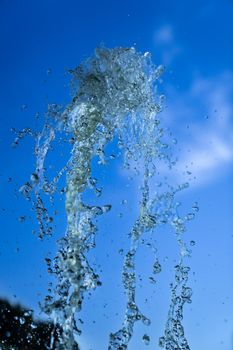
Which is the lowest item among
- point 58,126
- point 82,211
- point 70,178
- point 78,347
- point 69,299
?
point 78,347

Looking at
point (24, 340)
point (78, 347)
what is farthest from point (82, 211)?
point (24, 340)

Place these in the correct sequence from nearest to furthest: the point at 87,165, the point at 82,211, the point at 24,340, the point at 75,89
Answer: the point at 82,211 < the point at 87,165 < the point at 75,89 < the point at 24,340

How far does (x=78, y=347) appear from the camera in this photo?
8.25 meters

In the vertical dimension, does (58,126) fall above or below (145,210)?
above

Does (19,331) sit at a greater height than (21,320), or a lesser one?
lesser

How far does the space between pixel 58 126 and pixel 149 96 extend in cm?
202

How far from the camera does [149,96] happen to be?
10430 mm

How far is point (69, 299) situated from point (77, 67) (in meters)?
4.79

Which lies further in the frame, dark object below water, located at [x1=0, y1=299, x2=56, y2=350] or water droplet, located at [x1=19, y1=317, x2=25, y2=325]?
water droplet, located at [x1=19, y1=317, x2=25, y2=325]

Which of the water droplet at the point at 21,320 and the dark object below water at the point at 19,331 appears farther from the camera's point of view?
the water droplet at the point at 21,320

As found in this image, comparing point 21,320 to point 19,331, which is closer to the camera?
point 19,331

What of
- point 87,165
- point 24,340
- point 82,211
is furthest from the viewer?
point 24,340

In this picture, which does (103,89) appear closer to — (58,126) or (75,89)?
(75,89)

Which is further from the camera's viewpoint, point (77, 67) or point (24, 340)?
point (24, 340)
